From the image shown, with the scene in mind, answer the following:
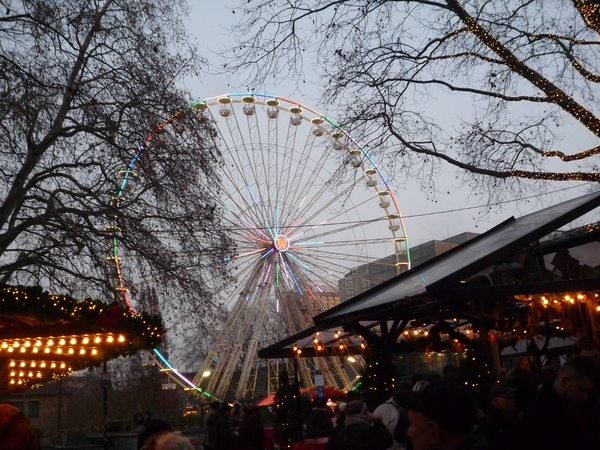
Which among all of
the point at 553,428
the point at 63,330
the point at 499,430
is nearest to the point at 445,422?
the point at 553,428

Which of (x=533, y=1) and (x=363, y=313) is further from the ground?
(x=533, y=1)

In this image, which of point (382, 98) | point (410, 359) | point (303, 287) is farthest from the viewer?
point (303, 287)

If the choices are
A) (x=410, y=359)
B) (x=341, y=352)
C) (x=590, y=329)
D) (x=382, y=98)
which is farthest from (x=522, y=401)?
(x=410, y=359)

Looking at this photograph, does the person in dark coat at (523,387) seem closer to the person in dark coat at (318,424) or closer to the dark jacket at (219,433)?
the person in dark coat at (318,424)

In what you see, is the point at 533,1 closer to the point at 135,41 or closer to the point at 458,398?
the point at 135,41

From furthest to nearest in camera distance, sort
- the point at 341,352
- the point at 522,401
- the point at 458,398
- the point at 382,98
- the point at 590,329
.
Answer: the point at 341,352 → the point at 382,98 → the point at 590,329 → the point at 522,401 → the point at 458,398

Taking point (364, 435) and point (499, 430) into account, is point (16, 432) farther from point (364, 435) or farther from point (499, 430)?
point (499, 430)

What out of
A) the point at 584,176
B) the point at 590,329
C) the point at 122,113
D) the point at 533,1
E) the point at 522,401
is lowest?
the point at 522,401

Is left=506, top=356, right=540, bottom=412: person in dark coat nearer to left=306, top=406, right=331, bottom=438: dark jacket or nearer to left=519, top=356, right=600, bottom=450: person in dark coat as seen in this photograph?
left=519, top=356, right=600, bottom=450: person in dark coat

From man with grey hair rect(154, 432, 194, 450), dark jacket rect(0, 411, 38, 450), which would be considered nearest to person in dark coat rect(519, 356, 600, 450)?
man with grey hair rect(154, 432, 194, 450)

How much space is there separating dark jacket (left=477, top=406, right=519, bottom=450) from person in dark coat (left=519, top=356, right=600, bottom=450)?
0.19 m

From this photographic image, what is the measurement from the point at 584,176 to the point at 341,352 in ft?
17.0

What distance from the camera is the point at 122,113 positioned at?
34.9 feet

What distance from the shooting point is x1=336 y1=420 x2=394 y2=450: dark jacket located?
6.06 meters
